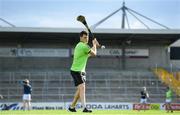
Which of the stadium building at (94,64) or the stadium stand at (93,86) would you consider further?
the stadium building at (94,64)

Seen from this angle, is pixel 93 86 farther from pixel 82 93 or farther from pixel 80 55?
pixel 82 93

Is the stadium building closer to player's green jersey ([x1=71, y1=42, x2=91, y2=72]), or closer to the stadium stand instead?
the stadium stand

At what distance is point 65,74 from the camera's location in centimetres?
4506

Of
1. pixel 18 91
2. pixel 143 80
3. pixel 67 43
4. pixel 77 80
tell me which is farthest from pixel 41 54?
pixel 77 80

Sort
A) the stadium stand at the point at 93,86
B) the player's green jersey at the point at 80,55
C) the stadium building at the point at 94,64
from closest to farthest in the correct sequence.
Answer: the player's green jersey at the point at 80,55 → the stadium stand at the point at 93,86 → the stadium building at the point at 94,64

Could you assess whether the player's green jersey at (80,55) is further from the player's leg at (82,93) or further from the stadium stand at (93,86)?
the stadium stand at (93,86)

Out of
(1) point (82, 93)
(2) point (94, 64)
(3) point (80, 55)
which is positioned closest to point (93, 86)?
(2) point (94, 64)

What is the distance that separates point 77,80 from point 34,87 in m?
30.3

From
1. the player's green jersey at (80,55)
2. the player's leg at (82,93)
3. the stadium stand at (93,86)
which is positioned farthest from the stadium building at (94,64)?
the player's leg at (82,93)

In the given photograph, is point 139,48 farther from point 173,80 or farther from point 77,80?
point 77,80

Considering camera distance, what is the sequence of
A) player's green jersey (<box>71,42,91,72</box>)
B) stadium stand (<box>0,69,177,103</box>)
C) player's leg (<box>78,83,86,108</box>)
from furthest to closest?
stadium stand (<box>0,69,177,103</box>)
player's green jersey (<box>71,42,91,72</box>)
player's leg (<box>78,83,86,108</box>)

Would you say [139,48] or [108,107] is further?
[139,48]

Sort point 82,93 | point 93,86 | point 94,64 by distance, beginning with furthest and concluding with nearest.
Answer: point 94,64 < point 93,86 < point 82,93

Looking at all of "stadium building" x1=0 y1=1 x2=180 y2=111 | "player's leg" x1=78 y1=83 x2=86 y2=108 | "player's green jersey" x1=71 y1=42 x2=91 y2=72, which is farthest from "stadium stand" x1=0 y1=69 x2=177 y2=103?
"player's leg" x1=78 y1=83 x2=86 y2=108
